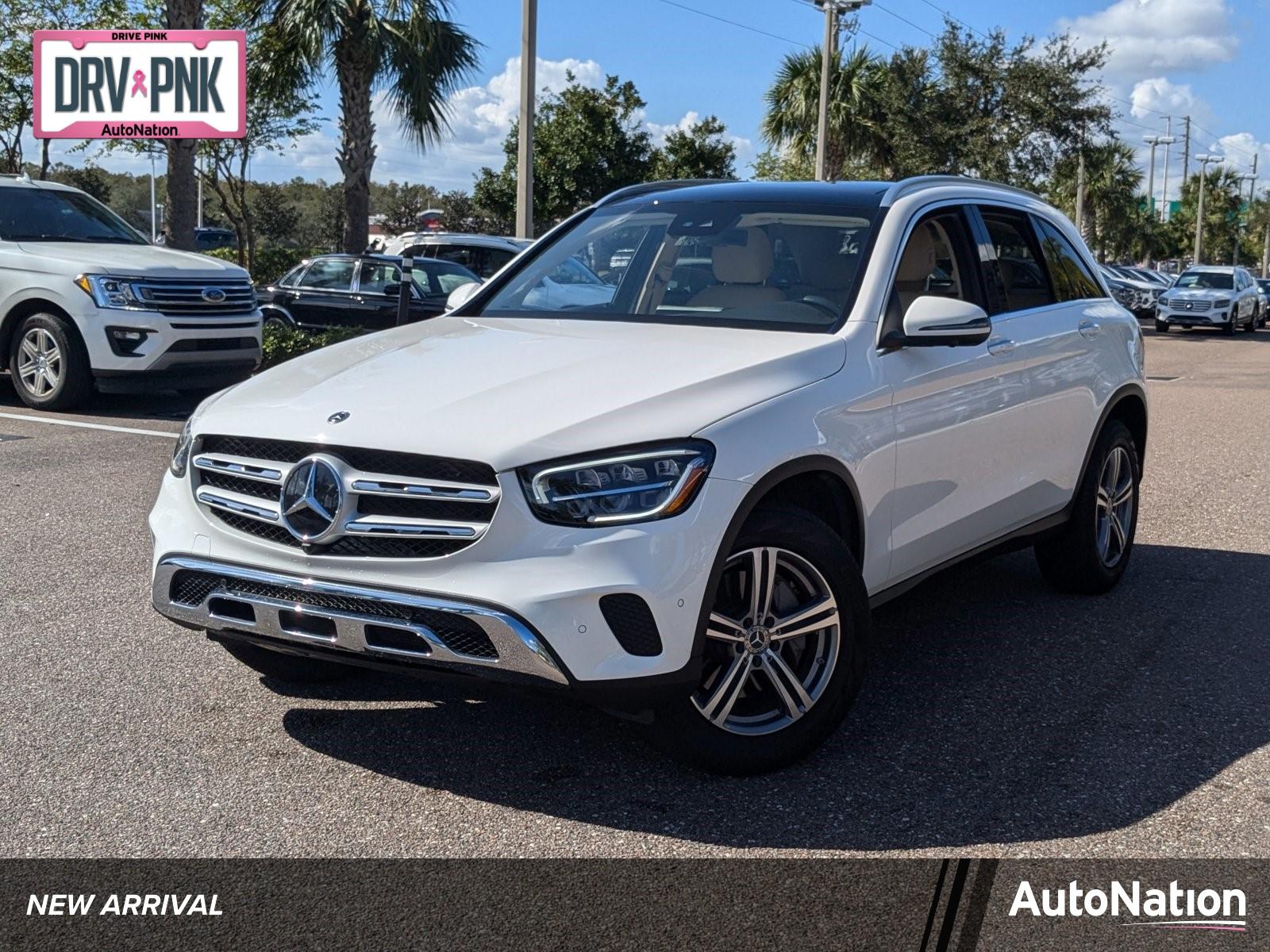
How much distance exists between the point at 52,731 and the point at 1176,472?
8301mm

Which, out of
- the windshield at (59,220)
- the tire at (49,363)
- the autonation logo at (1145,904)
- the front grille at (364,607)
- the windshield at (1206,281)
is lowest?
the autonation logo at (1145,904)

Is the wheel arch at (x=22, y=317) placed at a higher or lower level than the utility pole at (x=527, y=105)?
lower

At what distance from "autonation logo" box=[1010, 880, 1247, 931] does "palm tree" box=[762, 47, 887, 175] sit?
33.5 meters

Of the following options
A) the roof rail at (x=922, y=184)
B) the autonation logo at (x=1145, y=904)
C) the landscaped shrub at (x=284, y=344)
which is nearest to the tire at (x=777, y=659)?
the autonation logo at (x=1145, y=904)

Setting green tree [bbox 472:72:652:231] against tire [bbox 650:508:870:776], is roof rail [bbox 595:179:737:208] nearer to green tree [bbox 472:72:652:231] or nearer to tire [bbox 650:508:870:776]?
tire [bbox 650:508:870:776]

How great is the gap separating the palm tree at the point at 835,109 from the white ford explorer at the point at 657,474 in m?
31.5

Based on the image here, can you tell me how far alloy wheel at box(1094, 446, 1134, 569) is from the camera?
21.0 feet

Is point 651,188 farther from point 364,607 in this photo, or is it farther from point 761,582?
point 364,607

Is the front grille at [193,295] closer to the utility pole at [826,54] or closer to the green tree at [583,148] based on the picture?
the utility pole at [826,54]

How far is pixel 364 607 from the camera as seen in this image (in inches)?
147

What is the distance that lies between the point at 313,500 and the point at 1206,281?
35896 mm

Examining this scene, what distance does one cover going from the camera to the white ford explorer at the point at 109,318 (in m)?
11.6

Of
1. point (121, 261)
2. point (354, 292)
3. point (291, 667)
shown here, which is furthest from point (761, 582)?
point (354, 292)

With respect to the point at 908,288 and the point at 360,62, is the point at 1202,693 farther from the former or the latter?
the point at 360,62
